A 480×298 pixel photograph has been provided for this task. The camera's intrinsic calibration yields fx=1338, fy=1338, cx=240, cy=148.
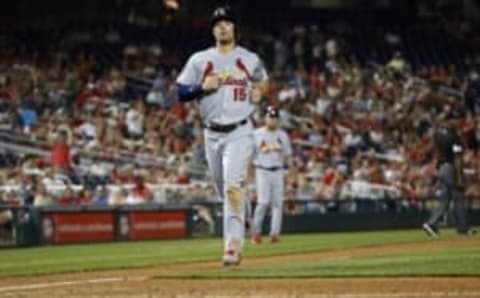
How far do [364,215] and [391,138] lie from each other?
4.25 metres

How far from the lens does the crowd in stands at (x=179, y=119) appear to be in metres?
25.8

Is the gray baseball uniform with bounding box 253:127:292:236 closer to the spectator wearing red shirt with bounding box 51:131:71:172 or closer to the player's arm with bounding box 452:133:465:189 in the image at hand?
the player's arm with bounding box 452:133:465:189

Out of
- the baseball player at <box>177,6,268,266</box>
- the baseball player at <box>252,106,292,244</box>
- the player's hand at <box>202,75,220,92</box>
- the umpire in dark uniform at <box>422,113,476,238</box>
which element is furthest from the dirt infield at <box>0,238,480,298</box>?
the umpire in dark uniform at <box>422,113,476,238</box>

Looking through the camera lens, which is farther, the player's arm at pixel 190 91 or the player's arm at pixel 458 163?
the player's arm at pixel 458 163

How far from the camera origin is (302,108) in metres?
31.2

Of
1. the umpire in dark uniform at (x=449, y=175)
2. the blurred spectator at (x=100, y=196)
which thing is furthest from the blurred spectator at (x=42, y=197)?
the umpire in dark uniform at (x=449, y=175)

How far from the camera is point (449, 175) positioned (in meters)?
21.0

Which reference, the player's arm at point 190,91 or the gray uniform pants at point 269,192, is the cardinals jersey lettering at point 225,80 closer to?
A: the player's arm at point 190,91

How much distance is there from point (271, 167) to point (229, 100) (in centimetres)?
820

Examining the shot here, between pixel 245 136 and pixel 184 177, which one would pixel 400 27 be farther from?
pixel 245 136

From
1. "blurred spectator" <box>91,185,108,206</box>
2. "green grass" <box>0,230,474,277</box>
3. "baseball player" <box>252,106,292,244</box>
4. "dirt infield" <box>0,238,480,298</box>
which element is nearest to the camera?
"dirt infield" <box>0,238,480,298</box>

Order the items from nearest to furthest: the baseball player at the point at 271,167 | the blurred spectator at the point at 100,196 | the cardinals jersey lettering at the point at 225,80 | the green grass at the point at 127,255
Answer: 1. the cardinals jersey lettering at the point at 225,80
2. the green grass at the point at 127,255
3. the baseball player at the point at 271,167
4. the blurred spectator at the point at 100,196

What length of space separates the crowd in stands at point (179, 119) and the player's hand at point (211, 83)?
1168cm

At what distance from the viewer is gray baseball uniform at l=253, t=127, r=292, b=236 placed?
20.5m
